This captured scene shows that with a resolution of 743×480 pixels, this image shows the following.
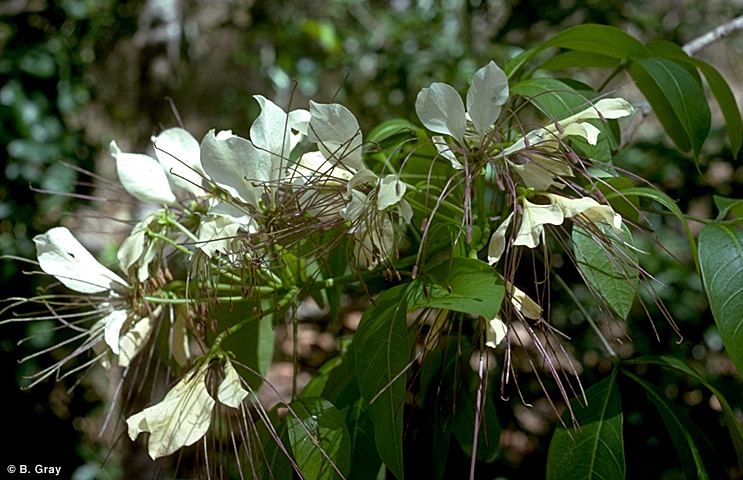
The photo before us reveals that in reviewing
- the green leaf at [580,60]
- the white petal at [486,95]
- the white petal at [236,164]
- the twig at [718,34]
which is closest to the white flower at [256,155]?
the white petal at [236,164]

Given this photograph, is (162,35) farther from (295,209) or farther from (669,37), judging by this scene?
(295,209)

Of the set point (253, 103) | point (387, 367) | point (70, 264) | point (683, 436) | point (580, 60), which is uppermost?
point (253, 103)

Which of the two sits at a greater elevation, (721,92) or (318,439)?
(721,92)

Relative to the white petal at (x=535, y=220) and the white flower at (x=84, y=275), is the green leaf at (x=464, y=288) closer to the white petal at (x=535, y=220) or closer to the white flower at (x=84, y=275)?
the white petal at (x=535, y=220)

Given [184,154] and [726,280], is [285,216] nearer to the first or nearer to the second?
[184,154]

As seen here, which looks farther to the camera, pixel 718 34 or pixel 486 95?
pixel 718 34

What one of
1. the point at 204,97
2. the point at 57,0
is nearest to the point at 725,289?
the point at 57,0

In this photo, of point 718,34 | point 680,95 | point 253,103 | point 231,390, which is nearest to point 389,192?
point 231,390
